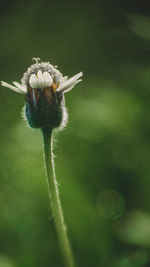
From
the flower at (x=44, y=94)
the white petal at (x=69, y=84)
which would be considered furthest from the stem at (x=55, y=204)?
the white petal at (x=69, y=84)

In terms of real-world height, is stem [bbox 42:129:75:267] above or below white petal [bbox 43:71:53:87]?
below

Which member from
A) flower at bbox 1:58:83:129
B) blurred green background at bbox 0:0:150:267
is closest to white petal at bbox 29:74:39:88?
flower at bbox 1:58:83:129

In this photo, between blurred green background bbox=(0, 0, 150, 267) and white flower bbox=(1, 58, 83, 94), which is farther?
blurred green background bbox=(0, 0, 150, 267)

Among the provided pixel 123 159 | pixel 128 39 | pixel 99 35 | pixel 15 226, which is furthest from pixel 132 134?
pixel 99 35

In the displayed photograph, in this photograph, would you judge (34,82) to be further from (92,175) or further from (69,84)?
(92,175)

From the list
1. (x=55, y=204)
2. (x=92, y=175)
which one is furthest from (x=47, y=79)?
(x=92, y=175)

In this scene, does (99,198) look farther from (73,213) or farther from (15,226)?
(15,226)

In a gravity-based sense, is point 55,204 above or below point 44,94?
below

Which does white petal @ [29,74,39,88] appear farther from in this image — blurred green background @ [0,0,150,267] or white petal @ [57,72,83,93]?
blurred green background @ [0,0,150,267]

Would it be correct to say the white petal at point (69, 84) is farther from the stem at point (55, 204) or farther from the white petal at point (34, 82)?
the stem at point (55, 204)
